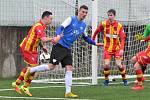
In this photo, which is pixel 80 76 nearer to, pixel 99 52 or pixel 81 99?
pixel 99 52

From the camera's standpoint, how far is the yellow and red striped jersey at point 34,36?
483 inches

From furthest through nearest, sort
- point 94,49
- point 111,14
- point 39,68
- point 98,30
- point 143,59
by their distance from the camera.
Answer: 1. point 94,49
2. point 98,30
3. point 111,14
4. point 143,59
5. point 39,68

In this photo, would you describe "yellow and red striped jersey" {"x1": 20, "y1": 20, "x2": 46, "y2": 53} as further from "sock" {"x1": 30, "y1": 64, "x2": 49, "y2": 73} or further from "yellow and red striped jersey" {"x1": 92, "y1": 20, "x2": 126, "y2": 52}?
"yellow and red striped jersey" {"x1": 92, "y1": 20, "x2": 126, "y2": 52}

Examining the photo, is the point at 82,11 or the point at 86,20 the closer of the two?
the point at 82,11

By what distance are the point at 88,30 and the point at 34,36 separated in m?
3.87

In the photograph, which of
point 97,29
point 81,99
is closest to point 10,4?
point 97,29

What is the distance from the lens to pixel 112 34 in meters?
15.2

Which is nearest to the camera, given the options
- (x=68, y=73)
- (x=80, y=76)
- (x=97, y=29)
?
(x=68, y=73)

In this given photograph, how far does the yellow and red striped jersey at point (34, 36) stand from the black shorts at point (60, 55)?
0.42 metres

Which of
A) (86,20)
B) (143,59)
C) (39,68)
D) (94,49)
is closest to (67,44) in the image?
(39,68)

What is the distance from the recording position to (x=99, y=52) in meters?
17.8

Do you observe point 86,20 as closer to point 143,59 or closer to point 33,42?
point 143,59

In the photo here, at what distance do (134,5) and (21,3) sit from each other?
3.73 m

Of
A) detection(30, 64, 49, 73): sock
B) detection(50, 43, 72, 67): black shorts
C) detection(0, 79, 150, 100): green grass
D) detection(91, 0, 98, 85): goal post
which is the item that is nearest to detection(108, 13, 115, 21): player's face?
detection(91, 0, 98, 85): goal post
